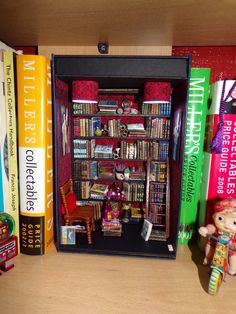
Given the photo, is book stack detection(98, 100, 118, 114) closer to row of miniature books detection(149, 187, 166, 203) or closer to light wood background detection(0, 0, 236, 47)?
light wood background detection(0, 0, 236, 47)

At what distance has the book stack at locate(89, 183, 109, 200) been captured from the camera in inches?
114

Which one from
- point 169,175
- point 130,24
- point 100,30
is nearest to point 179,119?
point 169,175

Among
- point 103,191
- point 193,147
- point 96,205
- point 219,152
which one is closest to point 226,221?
point 219,152

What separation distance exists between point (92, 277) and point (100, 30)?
7.72 ft

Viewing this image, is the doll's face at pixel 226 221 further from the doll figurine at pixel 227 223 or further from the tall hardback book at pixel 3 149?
the tall hardback book at pixel 3 149

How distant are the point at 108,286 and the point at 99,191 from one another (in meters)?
1.21

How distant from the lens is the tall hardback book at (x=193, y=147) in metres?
2.28

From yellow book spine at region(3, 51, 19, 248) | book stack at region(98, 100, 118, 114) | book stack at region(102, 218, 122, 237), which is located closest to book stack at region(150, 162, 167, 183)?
book stack at region(102, 218, 122, 237)

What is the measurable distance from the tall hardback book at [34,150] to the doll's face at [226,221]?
1.65 meters

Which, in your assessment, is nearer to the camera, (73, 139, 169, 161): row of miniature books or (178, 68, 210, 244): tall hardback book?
(178, 68, 210, 244): tall hardback book

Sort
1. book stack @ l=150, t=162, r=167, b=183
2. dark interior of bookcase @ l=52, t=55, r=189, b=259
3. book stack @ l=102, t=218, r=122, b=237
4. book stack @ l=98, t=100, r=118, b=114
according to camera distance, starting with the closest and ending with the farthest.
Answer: dark interior of bookcase @ l=52, t=55, r=189, b=259
book stack @ l=102, t=218, r=122, b=237
book stack @ l=98, t=100, r=118, b=114
book stack @ l=150, t=162, r=167, b=183

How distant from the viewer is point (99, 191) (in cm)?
289

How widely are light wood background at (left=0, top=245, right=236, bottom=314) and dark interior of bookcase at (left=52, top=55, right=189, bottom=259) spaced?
105 mm

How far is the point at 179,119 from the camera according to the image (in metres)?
2.27
